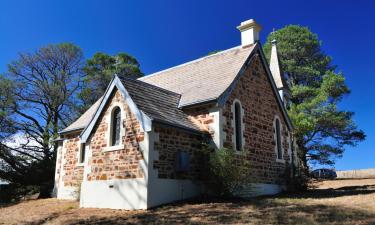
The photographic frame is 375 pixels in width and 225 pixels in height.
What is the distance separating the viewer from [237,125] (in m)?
16.0

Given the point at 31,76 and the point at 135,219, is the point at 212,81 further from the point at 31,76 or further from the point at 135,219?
the point at 31,76

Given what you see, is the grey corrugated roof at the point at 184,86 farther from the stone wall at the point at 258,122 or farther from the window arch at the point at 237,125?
the window arch at the point at 237,125

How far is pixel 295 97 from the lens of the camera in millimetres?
31625

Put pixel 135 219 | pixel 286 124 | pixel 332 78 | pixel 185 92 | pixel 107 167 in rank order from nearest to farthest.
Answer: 1. pixel 135 219
2. pixel 107 167
3. pixel 185 92
4. pixel 286 124
5. pixel 332 78

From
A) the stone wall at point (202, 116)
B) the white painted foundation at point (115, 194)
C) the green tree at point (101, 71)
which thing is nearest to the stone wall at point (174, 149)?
the stone wall at point (202, 116)

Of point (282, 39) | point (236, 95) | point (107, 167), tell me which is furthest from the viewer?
point (282, 39)

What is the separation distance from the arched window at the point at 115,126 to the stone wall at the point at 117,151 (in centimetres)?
21

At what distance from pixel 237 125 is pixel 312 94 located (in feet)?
57.0

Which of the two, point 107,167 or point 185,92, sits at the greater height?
point 185,92

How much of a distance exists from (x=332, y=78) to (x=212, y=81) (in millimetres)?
16326

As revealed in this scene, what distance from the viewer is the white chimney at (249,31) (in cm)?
1873

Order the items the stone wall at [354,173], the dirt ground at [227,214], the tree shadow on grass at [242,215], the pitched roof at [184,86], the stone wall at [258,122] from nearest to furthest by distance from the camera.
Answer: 1. the tree shadow on grass at [242,215]
2. the dirt ground at [227,214]
3. the pitched roof at [184,86]
4. the stone wall at [258,122]
5. the stone wall at [354,173]

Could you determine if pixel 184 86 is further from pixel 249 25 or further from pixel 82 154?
pixel 82 154

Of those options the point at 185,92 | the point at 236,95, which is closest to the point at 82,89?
the point at 185,92
